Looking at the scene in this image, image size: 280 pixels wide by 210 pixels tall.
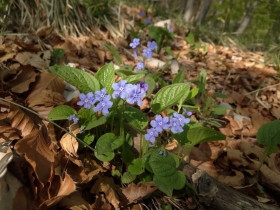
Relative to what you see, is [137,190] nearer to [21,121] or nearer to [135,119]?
[135,119]

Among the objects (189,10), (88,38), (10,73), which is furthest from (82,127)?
(189,10)

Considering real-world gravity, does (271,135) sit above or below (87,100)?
below

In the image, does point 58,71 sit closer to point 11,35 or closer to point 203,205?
point 203,205

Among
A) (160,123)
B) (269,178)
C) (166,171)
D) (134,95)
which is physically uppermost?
(134,95)

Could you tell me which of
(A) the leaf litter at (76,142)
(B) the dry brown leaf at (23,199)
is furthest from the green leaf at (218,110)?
(B) the dry brown leaf at (23,199)

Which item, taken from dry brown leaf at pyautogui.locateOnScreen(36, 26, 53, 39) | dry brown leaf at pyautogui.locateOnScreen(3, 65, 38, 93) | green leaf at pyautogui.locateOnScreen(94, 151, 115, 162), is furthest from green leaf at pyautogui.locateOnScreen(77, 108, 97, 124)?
dry brown leaf at pyautogui.locateOnScreen(36, 26, 53, 39)

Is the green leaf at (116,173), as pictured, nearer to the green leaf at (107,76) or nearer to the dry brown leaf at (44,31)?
the green leaf at (107,76)

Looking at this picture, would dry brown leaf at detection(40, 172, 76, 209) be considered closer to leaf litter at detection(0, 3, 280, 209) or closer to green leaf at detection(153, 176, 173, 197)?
leaf litter at detection(0, 3, 280, 209)

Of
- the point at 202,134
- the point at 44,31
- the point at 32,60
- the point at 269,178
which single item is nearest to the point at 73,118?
the point at 202,134
